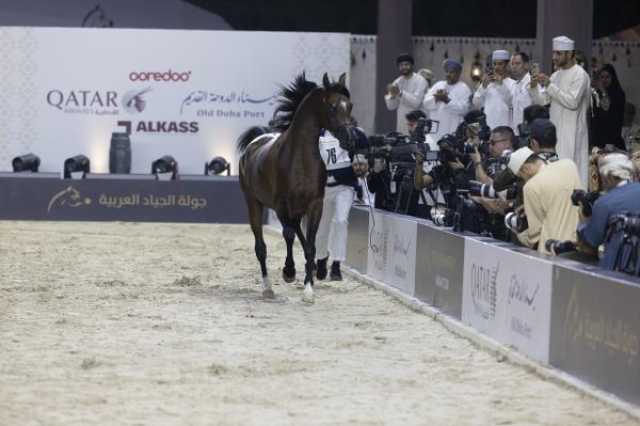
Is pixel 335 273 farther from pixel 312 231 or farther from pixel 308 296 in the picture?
pixel 308 296

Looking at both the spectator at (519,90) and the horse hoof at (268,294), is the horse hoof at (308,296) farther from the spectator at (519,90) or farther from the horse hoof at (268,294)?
the spectator at (519,90)

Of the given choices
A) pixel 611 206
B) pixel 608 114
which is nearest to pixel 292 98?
pixel 608 114

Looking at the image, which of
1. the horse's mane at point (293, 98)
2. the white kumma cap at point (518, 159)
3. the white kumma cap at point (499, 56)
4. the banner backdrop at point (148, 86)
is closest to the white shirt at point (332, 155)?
the horse's mane at point (293, 98)

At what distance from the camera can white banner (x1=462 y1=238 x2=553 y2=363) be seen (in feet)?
27.4

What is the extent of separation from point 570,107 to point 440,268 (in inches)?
88.6

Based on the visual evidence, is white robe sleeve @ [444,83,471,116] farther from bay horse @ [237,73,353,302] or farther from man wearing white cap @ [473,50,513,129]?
bay horse @ [237,73,353,302]

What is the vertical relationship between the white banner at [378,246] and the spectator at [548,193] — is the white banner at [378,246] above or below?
below

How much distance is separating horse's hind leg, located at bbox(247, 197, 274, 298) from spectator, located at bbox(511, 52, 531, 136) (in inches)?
101

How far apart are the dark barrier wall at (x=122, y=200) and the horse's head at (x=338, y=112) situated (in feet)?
30.8

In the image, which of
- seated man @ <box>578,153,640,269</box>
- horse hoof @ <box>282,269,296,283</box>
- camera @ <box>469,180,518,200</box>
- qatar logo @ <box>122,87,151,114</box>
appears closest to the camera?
seated man @ <box>578,153,640,269</box>

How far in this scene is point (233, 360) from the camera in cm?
862

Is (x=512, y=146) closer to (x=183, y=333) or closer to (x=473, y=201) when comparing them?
(x=473, y=201)

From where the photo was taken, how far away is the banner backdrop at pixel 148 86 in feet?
75.6

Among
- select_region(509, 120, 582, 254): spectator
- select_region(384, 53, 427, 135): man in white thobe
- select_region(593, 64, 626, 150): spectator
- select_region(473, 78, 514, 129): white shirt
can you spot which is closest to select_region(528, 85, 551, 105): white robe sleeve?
select_region(593, 64, 626, 150): spectator
